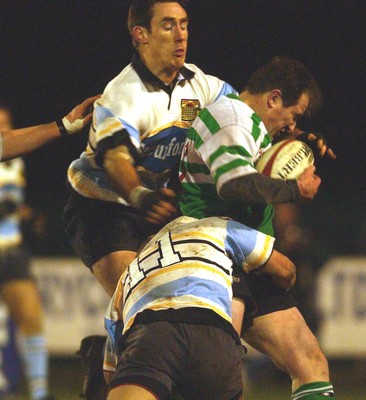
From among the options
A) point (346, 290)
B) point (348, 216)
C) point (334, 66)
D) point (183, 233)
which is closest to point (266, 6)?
point (334, 66)

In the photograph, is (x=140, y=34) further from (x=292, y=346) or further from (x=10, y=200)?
(x=10, y=200)

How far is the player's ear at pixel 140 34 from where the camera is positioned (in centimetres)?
468

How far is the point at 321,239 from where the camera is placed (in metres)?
9.88

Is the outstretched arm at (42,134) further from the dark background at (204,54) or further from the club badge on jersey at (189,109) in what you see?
the dark background at (204,54)

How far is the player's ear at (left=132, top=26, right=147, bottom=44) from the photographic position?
4680 millimetres

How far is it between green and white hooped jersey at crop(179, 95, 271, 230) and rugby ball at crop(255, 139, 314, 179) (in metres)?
0.04

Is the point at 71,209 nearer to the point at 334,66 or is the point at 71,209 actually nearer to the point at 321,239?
the point at 321,239

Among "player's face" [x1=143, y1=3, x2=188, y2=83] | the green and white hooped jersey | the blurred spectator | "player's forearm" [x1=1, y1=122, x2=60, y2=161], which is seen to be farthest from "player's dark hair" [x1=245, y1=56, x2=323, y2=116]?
the blurred spectator

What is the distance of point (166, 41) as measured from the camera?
4.62 meters

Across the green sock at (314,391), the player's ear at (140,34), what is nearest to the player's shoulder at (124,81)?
the player's ear at (140,34)

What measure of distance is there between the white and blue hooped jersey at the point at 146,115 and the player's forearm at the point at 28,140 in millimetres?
214

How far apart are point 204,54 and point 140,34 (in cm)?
838

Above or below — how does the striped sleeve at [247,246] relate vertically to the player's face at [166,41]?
below

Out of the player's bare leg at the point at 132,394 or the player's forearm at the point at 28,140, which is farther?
the player's forearm at the point at 28,140
